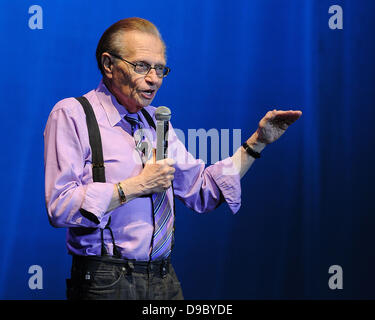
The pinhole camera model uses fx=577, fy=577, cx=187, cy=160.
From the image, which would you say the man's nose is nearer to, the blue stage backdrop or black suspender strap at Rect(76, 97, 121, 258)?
black suspender strap at Rect(76, 97, 121, 258)

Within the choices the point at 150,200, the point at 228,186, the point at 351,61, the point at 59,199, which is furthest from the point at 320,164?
the point at 59,199

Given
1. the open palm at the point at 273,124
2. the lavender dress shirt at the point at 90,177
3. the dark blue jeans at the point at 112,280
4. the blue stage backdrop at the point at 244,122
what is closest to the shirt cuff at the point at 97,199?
the lavender dress shirt at the point at 90,177

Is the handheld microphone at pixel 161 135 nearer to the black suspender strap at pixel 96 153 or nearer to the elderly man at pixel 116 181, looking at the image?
the elderly man at pixel 116 181

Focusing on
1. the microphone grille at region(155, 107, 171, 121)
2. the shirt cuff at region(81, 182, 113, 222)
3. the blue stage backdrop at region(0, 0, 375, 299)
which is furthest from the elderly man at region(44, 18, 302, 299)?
the blue stage backdrop at region(0, 0, 375, 299)

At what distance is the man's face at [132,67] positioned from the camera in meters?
1.74

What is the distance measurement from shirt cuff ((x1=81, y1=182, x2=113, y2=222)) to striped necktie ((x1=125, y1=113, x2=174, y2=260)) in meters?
0.23

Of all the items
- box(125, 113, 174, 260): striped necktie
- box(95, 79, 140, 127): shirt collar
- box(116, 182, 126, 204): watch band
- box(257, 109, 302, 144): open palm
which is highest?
box(95, 79, 140, 127): shirt collar

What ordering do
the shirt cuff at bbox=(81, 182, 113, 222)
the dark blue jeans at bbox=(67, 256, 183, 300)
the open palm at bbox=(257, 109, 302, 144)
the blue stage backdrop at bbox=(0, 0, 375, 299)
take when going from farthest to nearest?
the blue stage backdrop at bbox=(0, 0, 375, 299)
the open palm at bbox=(257, 109, 302, 144)
the dark blue jeans at bbox=(67, 256, 183, 300)
the shirt cuff at bbox=(81, 182, 113, 222)

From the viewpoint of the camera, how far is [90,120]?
5.53ft

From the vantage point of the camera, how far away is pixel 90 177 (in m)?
1.65

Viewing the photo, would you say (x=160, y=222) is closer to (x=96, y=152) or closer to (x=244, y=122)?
(x=96, y=152)

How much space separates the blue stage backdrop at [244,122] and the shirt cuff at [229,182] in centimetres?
110

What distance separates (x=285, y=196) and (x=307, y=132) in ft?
Answer: 1.21

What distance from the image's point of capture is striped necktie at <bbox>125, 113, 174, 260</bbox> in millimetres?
1742
